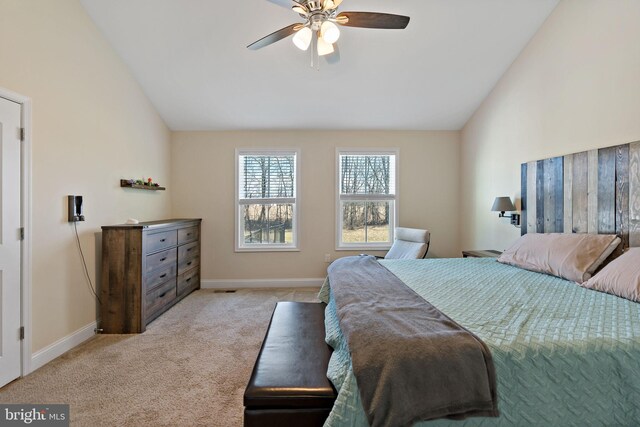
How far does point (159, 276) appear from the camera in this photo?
3348 millimetres

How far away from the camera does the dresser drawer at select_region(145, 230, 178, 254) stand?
3115mm

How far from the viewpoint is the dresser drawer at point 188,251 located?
3.88m

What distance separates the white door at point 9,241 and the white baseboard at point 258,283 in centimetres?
245

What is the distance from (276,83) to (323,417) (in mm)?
3498

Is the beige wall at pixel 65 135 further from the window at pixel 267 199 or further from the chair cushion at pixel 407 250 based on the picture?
the chair cushion at pixel 407 250

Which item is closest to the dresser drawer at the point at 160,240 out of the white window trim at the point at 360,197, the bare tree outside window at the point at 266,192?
the bare tree outside window at the point at 266,192

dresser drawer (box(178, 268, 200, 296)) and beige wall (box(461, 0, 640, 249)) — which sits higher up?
beige wall (box(461, 0, 640, 249))

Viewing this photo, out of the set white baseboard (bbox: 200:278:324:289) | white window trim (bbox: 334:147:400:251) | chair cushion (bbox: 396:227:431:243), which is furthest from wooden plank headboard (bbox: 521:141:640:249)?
white baseboard (bbox: 200:278:324:289)

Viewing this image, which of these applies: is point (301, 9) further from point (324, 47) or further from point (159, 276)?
point (159, 276)

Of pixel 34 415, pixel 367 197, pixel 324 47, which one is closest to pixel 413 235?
pixel 367 197

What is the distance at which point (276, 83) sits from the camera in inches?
Result: 146

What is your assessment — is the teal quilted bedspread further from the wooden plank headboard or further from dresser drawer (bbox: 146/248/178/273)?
dresser drawer (bbox: 146/248/178/273)

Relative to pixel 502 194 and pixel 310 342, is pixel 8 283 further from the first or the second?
pixel 502 194

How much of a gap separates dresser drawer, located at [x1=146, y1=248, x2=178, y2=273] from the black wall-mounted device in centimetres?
69
